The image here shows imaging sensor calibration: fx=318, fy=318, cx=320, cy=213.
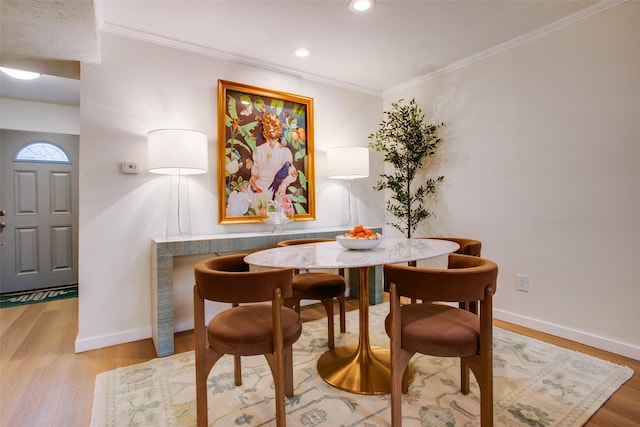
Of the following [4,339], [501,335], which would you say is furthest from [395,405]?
[4,339]

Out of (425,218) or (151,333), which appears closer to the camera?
(151,333)

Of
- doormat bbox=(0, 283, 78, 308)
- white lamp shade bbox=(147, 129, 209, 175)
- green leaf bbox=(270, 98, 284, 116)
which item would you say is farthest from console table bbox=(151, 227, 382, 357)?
doormat bbox=(0, 283, 78, 308)

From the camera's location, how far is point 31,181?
3.88 m

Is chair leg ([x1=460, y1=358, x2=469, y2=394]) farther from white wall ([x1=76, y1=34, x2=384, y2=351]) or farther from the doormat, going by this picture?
the doormat

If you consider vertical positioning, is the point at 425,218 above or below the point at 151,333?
above

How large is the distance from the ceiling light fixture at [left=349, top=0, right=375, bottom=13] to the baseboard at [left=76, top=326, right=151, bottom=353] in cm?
286

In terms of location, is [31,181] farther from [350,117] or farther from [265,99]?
[350,117]

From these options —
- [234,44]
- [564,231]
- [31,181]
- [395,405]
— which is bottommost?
[395,405]

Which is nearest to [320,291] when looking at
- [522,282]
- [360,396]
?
[360,396]

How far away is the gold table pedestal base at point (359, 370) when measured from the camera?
1740mm

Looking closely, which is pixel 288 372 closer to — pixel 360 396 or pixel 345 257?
pixel 360 396

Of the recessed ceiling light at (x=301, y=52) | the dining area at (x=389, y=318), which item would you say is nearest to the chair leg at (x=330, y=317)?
the dining area at (x=389, y=318)

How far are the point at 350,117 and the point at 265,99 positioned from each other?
1079 mm

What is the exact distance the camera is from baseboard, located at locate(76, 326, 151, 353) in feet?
7.54
